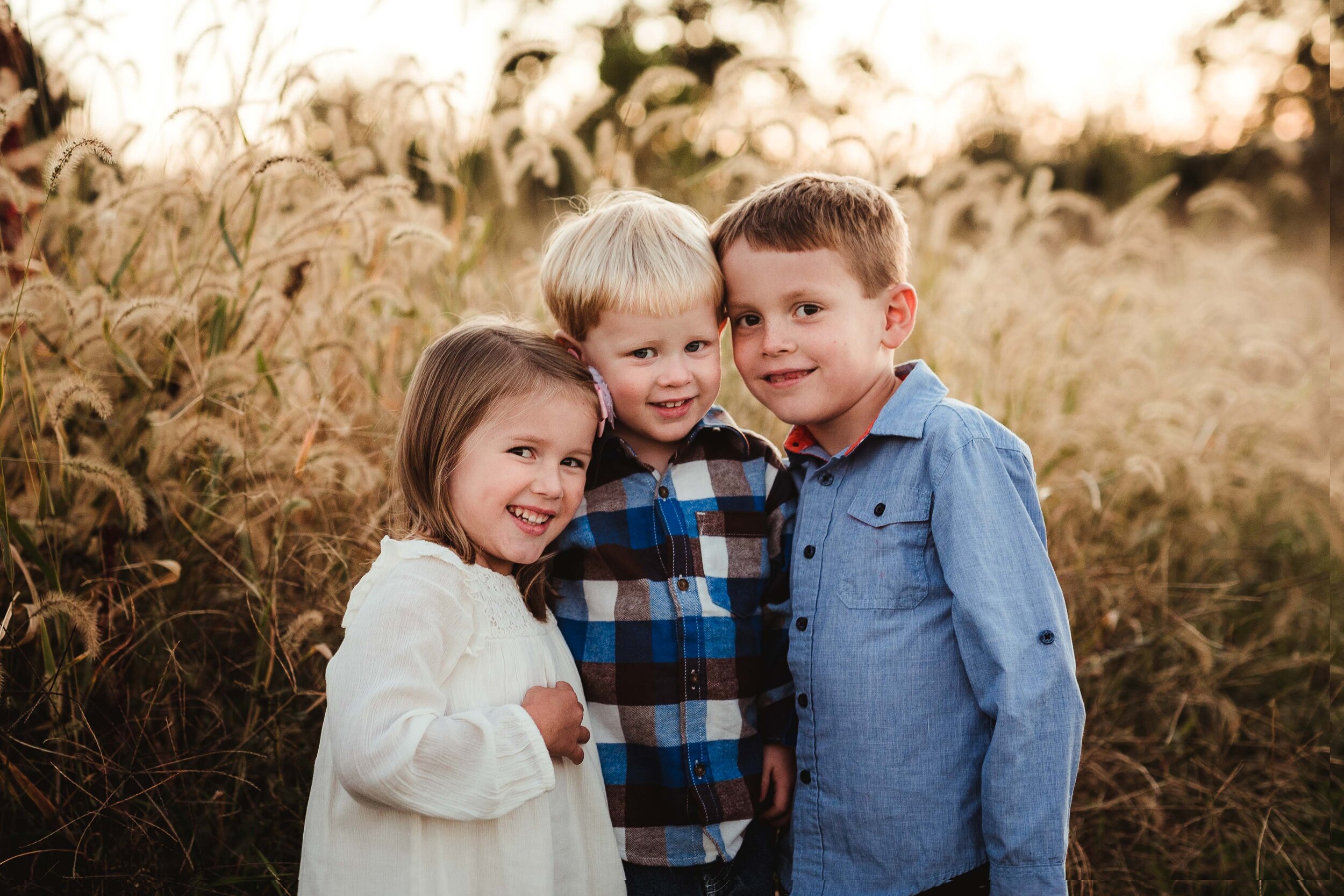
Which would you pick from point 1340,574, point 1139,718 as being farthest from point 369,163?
point 1340,574

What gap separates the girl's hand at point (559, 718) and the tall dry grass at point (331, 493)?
714mm

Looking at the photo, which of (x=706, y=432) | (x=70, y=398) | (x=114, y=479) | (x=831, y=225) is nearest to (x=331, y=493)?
(x=114, y=479)

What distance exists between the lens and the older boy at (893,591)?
1.63 m

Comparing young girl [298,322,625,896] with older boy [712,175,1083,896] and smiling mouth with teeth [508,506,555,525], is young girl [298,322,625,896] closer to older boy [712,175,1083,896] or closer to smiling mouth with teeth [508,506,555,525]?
smiling mouth with teeth [508,506,555,525]

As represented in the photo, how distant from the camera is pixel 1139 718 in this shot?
2.93 metres

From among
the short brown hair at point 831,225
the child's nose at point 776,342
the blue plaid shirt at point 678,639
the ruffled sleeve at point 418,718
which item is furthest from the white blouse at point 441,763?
the short brown hair at point 831,225

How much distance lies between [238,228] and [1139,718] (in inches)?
129

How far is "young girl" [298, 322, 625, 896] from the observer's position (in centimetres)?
153

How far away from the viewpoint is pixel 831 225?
1.93 m

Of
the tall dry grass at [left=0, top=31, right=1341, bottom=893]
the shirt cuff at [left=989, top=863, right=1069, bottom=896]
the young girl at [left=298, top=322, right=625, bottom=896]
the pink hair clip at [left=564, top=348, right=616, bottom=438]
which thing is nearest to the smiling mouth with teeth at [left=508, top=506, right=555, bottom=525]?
the young girl at [left=298, top=322, right=625, bottom=896]

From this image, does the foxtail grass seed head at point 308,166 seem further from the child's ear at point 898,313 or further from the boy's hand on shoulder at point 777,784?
the boy's hand on shoulder at point 777,784

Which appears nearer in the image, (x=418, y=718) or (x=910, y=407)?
(x=418, y=718)

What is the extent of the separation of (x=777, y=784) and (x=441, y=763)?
79 cm

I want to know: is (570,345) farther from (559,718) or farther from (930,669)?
(930,669)
